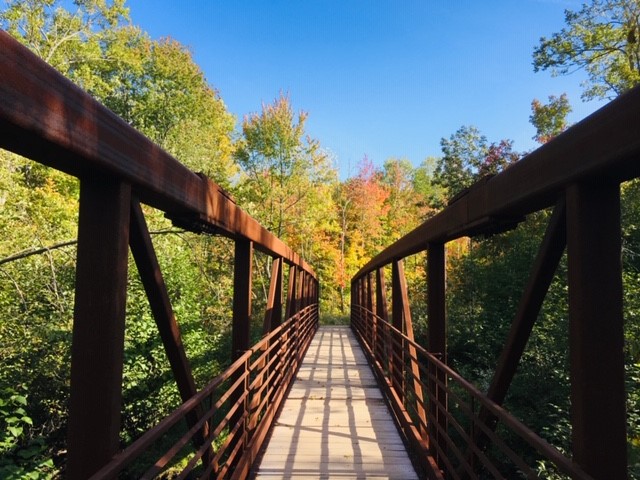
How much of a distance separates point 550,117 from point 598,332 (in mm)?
21188

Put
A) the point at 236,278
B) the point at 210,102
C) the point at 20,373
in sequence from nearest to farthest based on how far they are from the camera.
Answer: the point at 236,278 → the point at 20,373 → the point at 210,102

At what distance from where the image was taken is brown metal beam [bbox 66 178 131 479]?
153 centimetres

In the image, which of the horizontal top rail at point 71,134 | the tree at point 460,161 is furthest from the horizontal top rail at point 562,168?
the tree at point 460,161

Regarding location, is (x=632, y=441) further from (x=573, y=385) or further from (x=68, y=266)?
(x=68, y=266)

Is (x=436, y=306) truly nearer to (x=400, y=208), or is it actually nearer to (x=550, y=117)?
(x=550, y=117)

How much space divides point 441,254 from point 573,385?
2.25m

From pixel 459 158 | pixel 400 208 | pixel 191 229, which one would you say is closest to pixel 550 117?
pixel 459 158

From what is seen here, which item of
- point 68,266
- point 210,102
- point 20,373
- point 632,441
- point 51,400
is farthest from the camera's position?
point 210,102

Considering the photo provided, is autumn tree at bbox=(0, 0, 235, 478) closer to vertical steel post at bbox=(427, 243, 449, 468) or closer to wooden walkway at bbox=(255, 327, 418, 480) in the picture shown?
wooden walkway at bbox=(255, 327, 418, 480)

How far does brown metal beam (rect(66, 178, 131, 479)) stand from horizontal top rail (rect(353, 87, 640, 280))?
4.96ft

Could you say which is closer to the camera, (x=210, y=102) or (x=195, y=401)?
(x=195, y=401)

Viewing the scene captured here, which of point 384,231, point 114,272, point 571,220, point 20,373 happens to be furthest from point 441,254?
point 384,231

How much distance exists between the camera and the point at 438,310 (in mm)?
3707

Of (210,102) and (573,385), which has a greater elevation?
(210,102)
